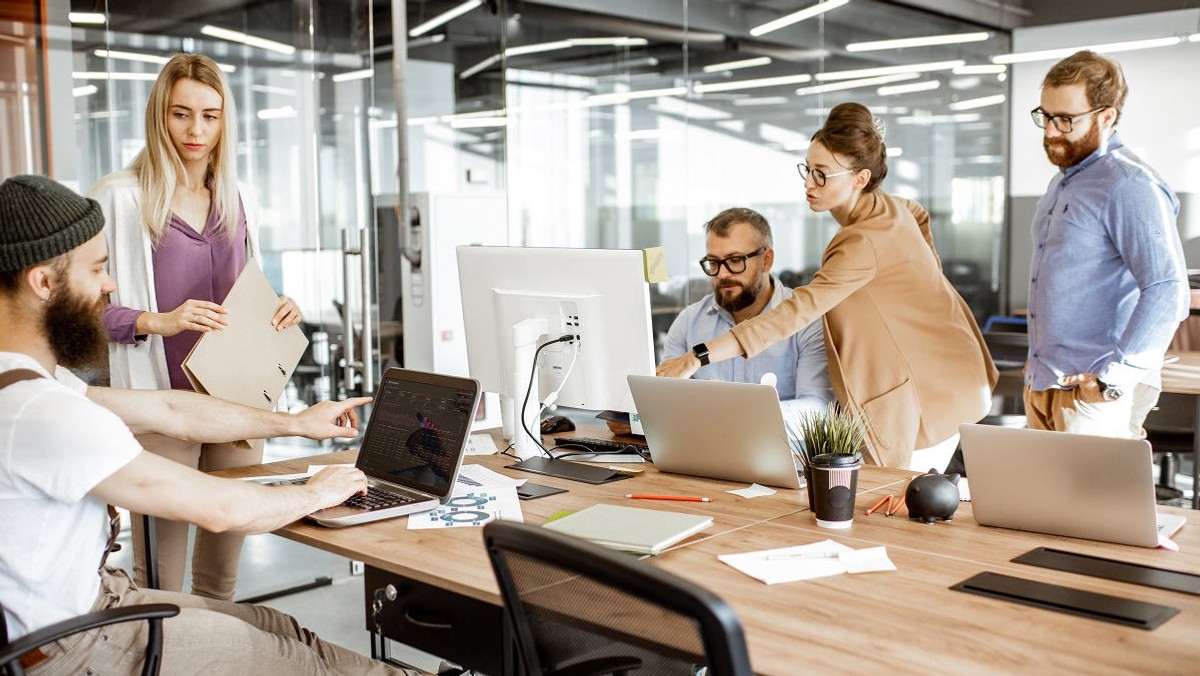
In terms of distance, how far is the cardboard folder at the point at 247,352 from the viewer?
9.20ft

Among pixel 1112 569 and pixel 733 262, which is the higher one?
pixel 733 262

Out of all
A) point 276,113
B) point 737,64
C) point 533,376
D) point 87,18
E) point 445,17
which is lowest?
point 533,376

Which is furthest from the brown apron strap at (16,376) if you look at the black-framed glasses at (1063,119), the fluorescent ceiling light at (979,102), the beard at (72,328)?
the fluorescent ceiling light at (979,102)

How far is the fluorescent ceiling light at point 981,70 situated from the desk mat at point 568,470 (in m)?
5.47

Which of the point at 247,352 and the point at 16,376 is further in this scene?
the point at 247,352

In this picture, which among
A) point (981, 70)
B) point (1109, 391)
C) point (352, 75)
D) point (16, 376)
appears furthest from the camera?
point (981, 70)

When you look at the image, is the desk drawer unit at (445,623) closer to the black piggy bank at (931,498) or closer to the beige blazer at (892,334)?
the black piggy bank at (931,498)

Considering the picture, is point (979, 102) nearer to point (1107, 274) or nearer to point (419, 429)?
point (1107, 274)

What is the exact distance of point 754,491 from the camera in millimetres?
2438

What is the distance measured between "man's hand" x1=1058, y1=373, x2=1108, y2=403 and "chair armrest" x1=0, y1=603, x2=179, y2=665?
235 centimetres

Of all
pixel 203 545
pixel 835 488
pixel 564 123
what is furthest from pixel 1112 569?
pixel 564 123

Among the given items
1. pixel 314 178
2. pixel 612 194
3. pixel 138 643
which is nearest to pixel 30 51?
pixel 314 178

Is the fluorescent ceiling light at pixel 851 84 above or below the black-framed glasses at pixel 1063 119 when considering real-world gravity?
above

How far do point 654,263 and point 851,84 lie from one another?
4852 millimetres
